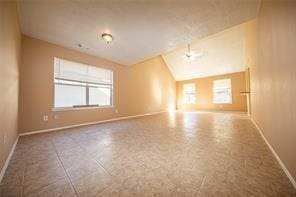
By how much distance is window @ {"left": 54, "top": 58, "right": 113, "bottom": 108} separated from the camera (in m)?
4.17

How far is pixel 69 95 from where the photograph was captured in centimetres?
441

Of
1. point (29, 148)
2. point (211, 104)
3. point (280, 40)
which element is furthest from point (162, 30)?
point (211, 104)

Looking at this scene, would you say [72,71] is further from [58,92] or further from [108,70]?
[108,70]

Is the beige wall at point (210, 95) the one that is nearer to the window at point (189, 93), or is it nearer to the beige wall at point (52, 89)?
the window at point (189, 93)

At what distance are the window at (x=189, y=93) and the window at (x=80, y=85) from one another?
7126 millimetres

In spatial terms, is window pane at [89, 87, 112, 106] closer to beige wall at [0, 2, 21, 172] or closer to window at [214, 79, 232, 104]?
beige wall at [0, 2, 21, 172]

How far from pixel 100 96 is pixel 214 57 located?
6.96 meters

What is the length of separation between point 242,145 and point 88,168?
2.63 metres

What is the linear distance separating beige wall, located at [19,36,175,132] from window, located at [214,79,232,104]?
16.4 feet

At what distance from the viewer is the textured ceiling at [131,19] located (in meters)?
2.47

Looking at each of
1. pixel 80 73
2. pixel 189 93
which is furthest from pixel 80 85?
pixel 189 93

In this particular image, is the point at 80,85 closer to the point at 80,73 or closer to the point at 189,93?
the point at 80,73

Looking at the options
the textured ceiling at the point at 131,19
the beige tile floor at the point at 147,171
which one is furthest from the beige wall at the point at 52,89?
the beige tile floor at the point at 147,171

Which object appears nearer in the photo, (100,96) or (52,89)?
(52,89)
